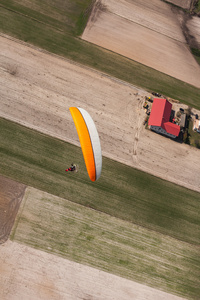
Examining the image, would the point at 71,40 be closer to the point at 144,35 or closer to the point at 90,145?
the point at 144,35

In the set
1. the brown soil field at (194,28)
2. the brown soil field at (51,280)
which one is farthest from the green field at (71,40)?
the brown soil field at (51,280)

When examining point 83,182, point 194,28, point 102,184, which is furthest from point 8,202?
point 194,28

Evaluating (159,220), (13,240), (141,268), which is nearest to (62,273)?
(13,240)

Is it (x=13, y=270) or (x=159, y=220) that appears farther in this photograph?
(x=159, y=220)

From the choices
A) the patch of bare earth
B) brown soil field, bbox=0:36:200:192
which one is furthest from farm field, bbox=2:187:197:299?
brown soil field, bbox=0:36:200:192

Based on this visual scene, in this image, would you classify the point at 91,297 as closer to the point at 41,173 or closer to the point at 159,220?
the point at 159,220
